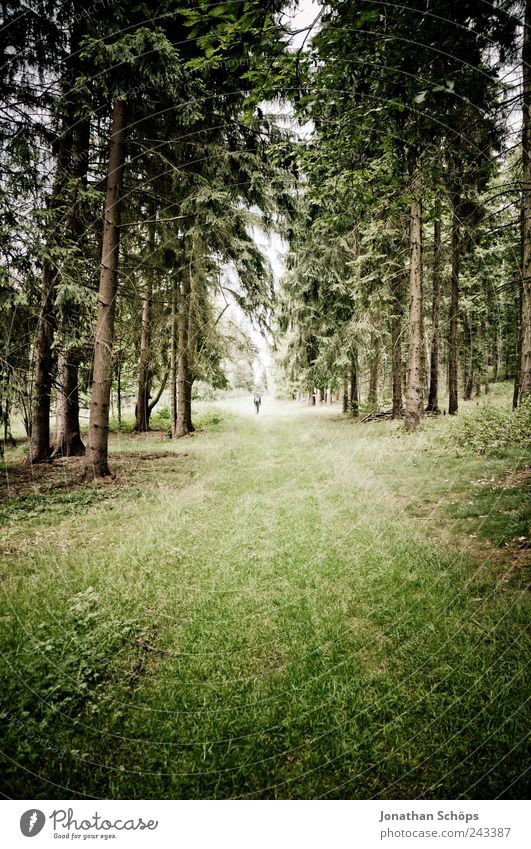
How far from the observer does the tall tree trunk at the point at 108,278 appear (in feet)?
25.5

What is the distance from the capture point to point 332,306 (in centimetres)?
1792

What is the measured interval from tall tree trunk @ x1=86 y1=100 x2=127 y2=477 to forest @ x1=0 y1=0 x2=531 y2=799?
48 millimetres

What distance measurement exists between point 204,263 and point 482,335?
21663 millimetres

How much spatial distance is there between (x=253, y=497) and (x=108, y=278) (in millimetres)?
5682

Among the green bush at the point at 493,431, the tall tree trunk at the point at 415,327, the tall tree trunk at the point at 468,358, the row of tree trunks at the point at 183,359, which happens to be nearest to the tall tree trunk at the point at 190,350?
the row of tree trunks at the point at 183,359

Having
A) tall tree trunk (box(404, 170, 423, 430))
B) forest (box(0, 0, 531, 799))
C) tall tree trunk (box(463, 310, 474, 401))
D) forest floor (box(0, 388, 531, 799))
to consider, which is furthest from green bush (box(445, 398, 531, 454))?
tall tree trunk (box(463, 310, 474, 401))

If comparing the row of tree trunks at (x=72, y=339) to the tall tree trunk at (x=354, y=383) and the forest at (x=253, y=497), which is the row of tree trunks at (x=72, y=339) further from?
the tall tree trunk at (x=354, y=383)

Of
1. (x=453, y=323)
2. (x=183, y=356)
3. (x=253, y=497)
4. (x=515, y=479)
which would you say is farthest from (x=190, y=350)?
→ (x=515, y=479)

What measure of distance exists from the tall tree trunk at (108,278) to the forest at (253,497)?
48 mm

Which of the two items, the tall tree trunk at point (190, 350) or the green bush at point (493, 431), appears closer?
the green bush at point (493, 431)

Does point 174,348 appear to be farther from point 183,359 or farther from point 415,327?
point 415,327

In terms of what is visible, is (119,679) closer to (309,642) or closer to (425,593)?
(309,642)

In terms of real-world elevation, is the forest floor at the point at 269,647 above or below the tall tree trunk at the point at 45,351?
below

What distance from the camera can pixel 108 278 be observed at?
7863 millimetres
